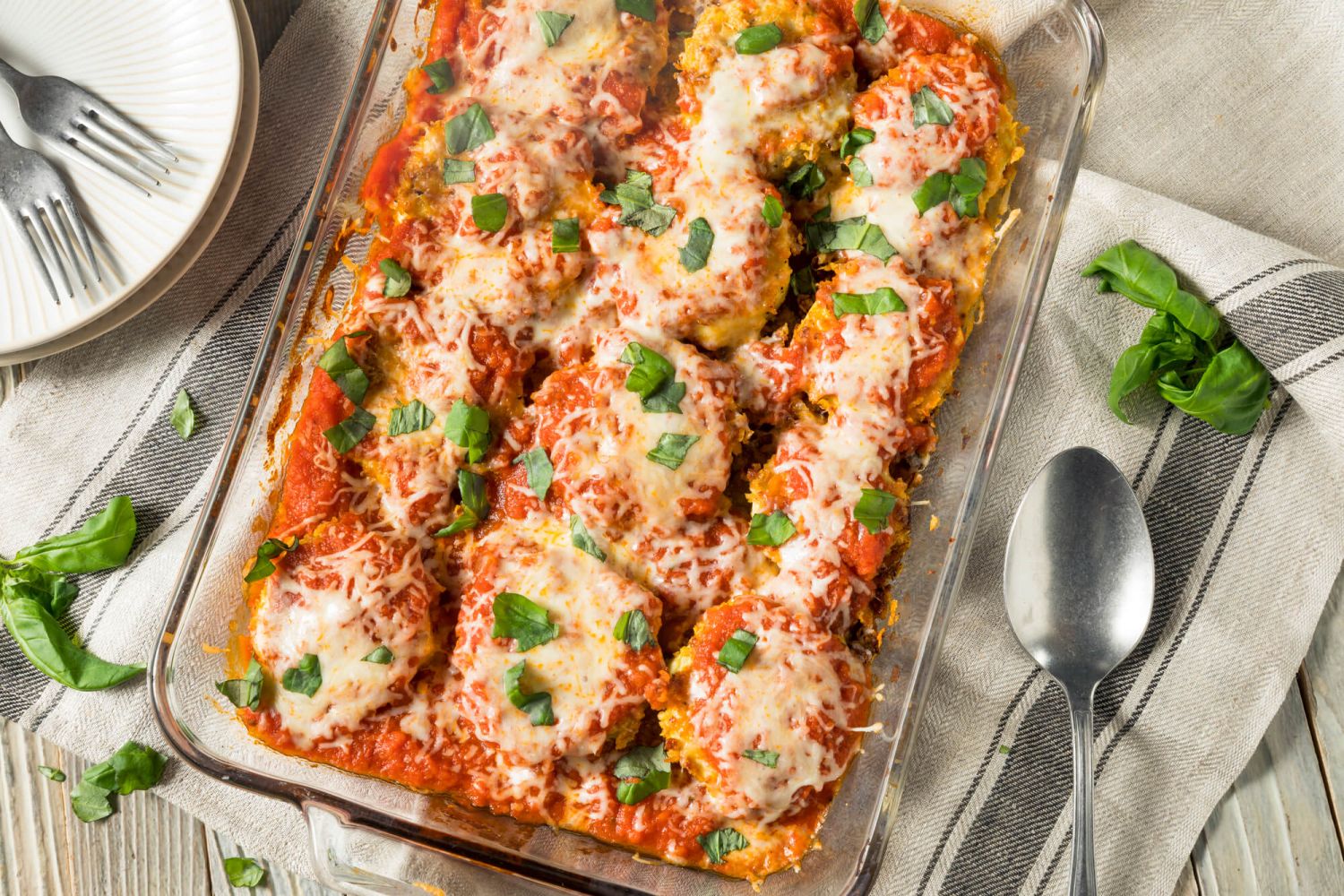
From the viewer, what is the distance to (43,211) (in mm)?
2586

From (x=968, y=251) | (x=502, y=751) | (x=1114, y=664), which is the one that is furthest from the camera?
(x=1114, y=664)

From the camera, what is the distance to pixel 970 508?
7.18 feet

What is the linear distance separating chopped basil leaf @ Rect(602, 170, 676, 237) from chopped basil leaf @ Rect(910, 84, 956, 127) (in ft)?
1.76

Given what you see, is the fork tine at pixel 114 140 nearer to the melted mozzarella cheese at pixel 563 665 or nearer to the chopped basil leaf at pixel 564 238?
the chopped basil leaf at pixel 564 238

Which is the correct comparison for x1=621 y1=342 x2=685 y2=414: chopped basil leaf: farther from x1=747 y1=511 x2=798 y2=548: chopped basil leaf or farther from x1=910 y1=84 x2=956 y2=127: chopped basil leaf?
x1=910 y1=84 x2=956 y2=127: chopped basil leaf

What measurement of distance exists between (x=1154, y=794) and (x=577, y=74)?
209 centimetres

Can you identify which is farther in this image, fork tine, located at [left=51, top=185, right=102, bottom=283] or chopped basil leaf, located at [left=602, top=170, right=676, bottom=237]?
fork tine, located at [left=51, top=185, right=102, bottom=283]

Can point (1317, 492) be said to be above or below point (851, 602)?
above

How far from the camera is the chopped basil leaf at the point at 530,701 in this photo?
2064 mm

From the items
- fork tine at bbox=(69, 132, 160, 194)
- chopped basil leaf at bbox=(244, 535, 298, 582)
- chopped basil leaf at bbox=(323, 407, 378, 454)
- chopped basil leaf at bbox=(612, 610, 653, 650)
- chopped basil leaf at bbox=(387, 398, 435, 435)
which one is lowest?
chopped basil leaf at bbox=(244, 535, 298, 582)

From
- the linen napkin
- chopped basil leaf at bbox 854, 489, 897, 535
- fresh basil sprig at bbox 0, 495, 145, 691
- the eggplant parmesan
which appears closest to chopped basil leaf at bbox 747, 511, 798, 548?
the eggplant parmesan

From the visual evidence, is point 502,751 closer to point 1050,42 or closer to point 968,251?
point 968,251

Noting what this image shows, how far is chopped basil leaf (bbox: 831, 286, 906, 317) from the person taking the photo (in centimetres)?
215

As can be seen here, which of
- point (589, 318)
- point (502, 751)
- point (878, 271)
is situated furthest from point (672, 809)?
point (878, 271)
